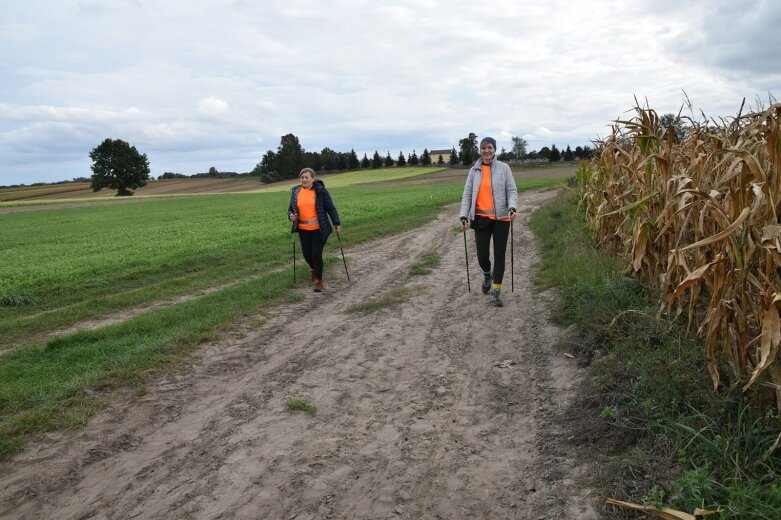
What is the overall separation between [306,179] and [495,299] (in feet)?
14.2

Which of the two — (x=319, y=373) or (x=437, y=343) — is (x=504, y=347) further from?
(x=319, y=373)

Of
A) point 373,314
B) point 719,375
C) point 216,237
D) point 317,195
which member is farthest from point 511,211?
point 216,237

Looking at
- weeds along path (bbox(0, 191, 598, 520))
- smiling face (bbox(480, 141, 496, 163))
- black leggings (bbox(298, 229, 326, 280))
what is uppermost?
smiling face (bbox(480, 141, 496, 163))

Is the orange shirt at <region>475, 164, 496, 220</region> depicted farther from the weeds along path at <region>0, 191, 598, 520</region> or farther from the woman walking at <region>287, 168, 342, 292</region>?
the woman walking at <region>287, 168, 342, 292</region>

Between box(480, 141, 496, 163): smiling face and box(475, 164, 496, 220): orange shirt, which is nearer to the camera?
box(480, 141, 496, 163): smiling face

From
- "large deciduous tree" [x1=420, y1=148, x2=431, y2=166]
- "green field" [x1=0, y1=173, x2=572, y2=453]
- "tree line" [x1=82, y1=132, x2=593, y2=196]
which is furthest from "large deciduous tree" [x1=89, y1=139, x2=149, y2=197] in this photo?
"green field" [x1=0, y1=173, x2=572, y2=453]

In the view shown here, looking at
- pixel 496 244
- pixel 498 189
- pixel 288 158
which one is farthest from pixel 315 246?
pixel 288 158

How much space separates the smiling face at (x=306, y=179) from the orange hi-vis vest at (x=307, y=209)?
0.09 m

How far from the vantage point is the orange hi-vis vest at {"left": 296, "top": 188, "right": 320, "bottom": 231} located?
10.6 m

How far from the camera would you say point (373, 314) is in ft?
27.7

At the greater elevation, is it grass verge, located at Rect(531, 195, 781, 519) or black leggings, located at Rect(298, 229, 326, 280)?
black leggings, located at Rect(298, 229, 326, 280)

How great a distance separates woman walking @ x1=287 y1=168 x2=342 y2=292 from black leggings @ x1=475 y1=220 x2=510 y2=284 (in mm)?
2876

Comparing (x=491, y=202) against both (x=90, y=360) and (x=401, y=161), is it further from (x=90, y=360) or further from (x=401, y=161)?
(x=401, y=161)

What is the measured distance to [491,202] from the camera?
8883 millimetres
